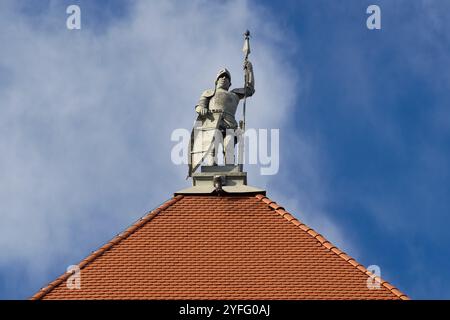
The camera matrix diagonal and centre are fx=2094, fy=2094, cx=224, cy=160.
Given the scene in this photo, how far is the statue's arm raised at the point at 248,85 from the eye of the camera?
1911 inches

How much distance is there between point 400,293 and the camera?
137 ft

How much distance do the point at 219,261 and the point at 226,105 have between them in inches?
247

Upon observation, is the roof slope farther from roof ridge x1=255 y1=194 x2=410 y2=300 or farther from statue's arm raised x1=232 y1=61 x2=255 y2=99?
statue's arm raised x1=232 y1=61 x2=255 y2=99

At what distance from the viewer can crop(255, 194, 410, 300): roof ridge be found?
41.9 m

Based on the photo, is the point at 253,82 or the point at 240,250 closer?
the point at 240,250

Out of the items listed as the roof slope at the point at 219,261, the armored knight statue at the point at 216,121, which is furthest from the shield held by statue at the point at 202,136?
the roof slope at the point at 219,261

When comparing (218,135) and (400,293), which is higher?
(218,135)

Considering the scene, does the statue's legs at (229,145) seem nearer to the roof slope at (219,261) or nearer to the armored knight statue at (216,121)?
the armored knight statue at (216,121)

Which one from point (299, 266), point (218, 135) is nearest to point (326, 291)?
point (299, 266)
